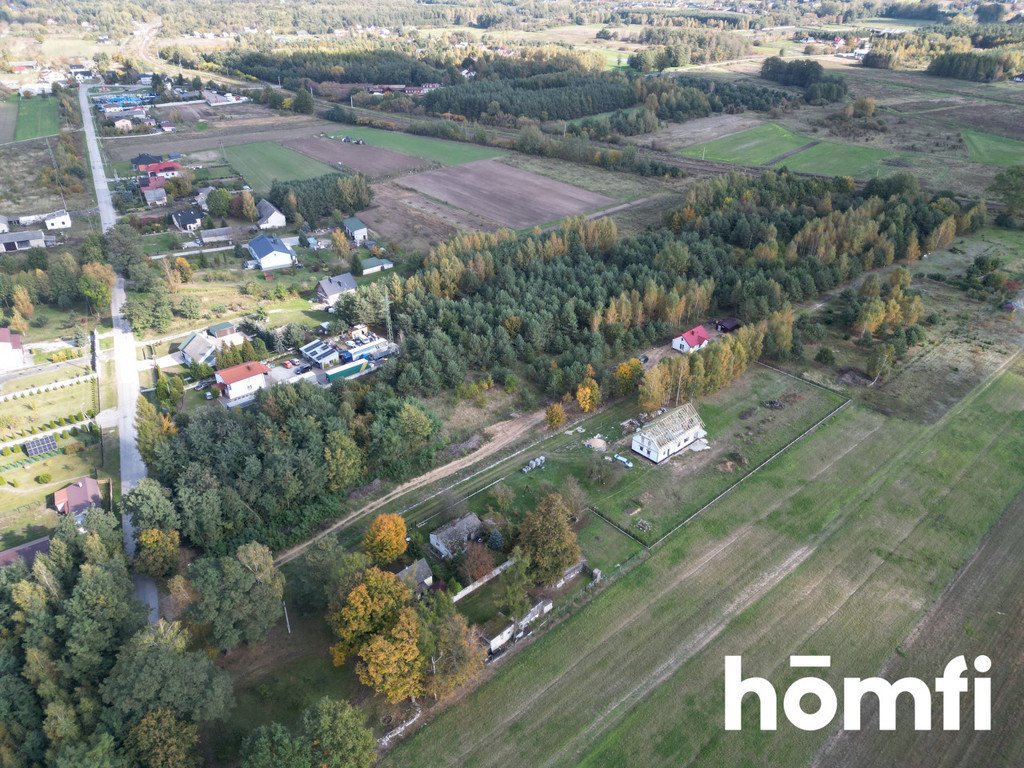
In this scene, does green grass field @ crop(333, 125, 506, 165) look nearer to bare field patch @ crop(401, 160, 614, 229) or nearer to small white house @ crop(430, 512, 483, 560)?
bare field patch @ crop(401, 160, 614, 229)

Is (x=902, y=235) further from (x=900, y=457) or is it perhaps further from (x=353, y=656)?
(x=353, y=656)

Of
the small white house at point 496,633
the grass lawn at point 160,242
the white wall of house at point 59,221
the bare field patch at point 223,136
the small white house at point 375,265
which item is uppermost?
the bare field patch at point 223,136

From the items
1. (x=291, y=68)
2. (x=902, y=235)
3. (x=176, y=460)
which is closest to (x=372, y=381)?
(x=176, y=460)

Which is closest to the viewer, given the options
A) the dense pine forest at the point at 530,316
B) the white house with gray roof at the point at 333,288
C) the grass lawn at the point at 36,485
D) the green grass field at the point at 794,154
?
the grass lawn at the point at 36,485

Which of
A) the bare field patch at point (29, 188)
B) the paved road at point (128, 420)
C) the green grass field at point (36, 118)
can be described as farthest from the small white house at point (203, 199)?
the green grass field at point (36, 118)

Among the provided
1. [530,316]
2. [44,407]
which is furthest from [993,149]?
[44,407]

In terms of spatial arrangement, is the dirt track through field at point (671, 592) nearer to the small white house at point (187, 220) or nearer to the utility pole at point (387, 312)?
the utility pole at point (387, 312)
